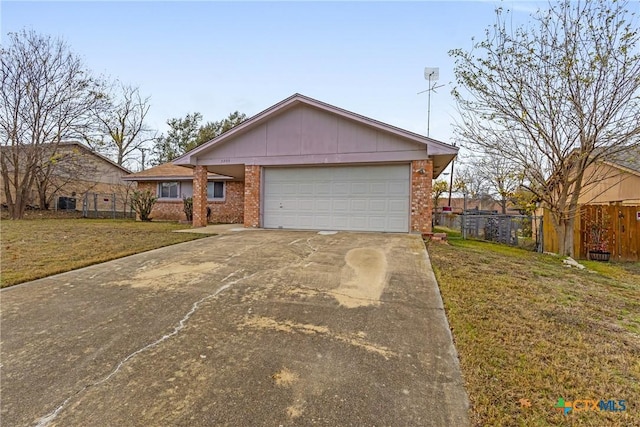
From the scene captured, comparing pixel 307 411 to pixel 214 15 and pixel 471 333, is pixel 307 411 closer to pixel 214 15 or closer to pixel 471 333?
pixel 471 333

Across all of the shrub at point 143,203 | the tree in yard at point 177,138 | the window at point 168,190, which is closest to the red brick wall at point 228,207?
the window at point 168,190

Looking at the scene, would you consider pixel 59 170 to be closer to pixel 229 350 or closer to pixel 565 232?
pixel 229 350

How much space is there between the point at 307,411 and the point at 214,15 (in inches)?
415

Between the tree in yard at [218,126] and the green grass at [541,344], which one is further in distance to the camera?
the tree in yard at [218,126]

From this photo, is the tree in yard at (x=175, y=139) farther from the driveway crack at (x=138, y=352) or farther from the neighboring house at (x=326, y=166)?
the driveway crack at (x=138, y=352)

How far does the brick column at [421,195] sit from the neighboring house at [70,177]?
1787 cm

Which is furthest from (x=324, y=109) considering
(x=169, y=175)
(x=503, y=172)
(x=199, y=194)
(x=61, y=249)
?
(x=169, y=175)

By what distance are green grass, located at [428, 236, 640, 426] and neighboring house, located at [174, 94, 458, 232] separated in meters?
4.72

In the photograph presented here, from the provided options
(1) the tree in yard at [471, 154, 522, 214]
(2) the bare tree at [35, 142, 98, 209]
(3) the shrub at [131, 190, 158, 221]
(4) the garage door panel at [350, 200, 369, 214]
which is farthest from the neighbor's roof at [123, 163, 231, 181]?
(1) the tree in yard at [471, 154, 522, 214]

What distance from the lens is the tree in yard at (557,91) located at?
312 inches

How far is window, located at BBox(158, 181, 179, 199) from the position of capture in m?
16.7

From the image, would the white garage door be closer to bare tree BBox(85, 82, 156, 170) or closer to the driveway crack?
the driveway crack

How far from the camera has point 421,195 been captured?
941cm

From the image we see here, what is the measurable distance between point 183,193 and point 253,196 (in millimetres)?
7217
